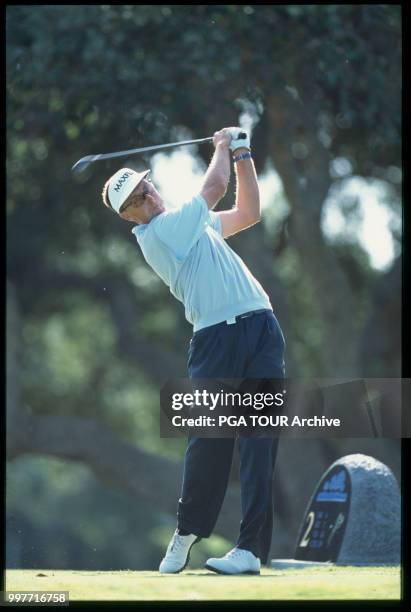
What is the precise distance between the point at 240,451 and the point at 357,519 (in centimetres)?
182

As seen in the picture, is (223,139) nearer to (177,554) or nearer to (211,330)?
(211,330)

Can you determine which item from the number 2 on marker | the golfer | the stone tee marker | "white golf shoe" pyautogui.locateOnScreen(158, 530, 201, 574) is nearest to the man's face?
the golfer

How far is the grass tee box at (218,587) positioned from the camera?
4266 millimetres

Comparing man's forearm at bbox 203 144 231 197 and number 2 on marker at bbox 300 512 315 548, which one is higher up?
man's forearm at bbox 203 144 231 197

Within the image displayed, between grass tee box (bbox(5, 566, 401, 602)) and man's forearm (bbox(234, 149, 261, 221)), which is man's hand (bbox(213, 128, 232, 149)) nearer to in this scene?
man's forearm (bbox(234, 149, 261, 221))

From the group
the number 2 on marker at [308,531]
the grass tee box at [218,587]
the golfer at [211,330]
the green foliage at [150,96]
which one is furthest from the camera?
the green foliage at [150,96]

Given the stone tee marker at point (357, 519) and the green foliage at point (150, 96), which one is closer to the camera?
the stone tee marker at point (357, 519)

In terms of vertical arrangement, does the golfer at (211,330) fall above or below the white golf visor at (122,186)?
below

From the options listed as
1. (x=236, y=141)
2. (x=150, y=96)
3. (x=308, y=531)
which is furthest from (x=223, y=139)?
(x=150, y=96)

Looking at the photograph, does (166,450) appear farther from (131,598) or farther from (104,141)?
(131,598)

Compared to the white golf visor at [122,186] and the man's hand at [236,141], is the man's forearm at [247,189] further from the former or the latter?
the white golf visor at [122,186]

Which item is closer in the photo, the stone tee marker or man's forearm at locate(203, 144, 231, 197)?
man's forearm at locate(203, 144, 231, 197)

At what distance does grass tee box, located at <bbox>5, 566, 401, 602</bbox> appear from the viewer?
14.0 feet

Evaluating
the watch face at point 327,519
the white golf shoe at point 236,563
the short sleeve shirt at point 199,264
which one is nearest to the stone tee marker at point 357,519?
the watch face at point 327,519
